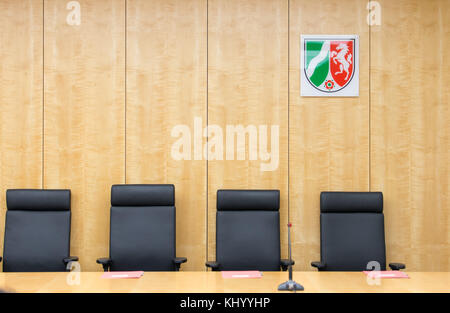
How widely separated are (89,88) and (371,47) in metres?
2.78

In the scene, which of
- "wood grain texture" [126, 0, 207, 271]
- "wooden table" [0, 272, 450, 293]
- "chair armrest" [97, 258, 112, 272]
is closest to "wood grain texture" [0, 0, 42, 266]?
"wood grain texture" [126, 0, 207, 271]

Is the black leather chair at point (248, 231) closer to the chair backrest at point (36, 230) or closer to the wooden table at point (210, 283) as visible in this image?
the wooden table at point (210, 283)

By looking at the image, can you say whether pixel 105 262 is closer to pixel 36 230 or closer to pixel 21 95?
pixel 36 230

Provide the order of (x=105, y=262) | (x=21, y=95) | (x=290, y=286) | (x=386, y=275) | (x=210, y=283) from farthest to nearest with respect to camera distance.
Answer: (x=21, y=95) → (x=105, y=262) → (x=386, y=275) → (x=210, y=283) → (x=290, y=286)

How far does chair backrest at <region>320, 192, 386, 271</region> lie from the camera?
338cm

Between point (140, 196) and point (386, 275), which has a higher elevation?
point (140, 196)

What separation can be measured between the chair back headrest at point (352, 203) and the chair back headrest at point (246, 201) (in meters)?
0.47

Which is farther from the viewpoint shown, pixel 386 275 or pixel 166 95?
pixel 166 95

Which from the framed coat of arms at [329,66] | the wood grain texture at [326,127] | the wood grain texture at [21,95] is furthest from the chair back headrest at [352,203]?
the wood grain texture at [21,95]

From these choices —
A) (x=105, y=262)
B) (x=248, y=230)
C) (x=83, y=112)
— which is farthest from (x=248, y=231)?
(x=83, y=112)

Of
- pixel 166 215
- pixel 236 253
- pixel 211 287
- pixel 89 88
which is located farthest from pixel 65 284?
pixel 89 88

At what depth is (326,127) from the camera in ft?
12.7
